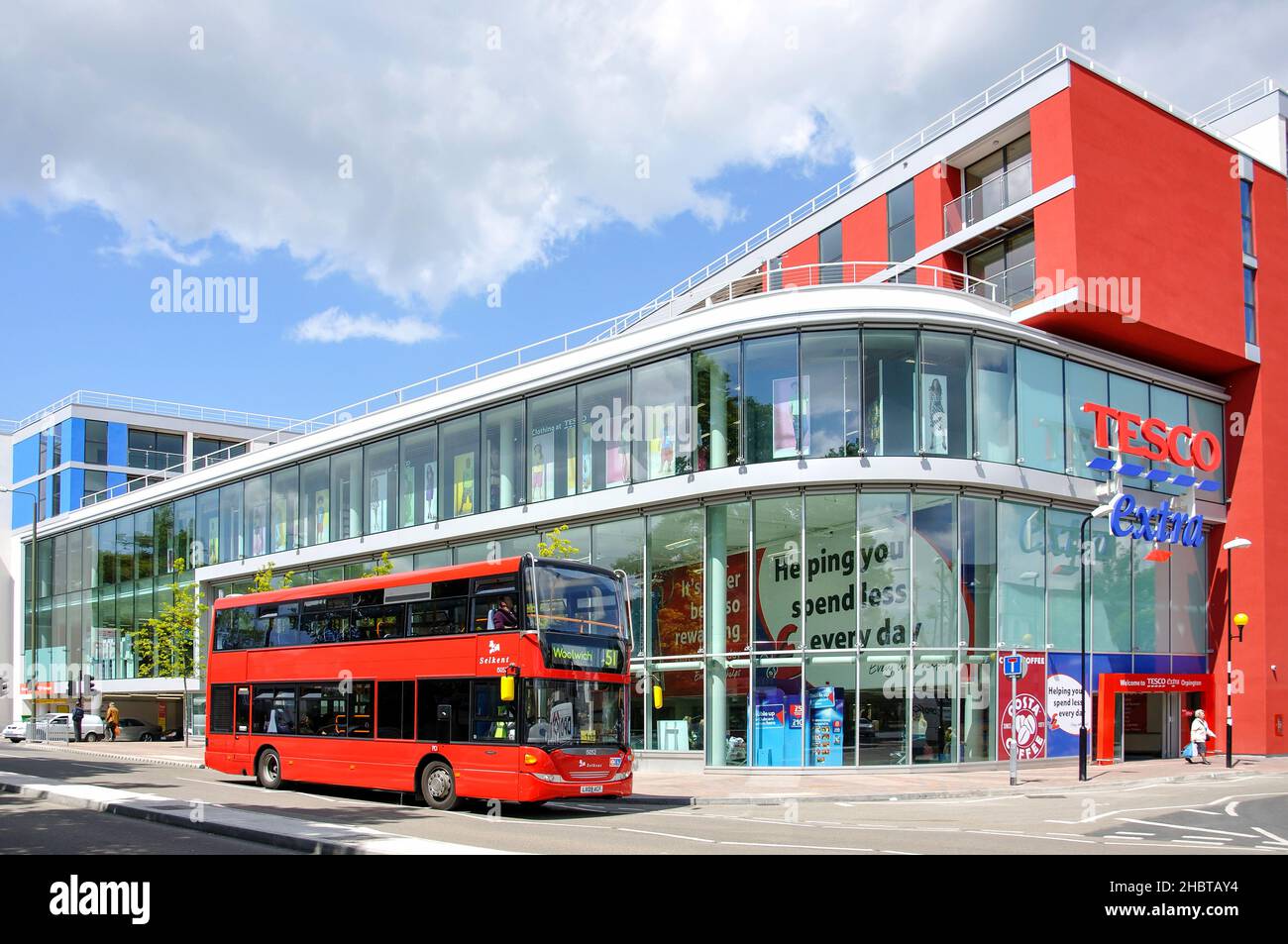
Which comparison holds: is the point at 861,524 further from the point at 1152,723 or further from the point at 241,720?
the point at 1152,723

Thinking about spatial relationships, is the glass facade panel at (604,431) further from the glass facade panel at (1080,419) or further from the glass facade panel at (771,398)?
the glass facade panel at (1080,419)

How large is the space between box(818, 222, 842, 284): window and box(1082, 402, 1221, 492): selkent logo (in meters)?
11.0

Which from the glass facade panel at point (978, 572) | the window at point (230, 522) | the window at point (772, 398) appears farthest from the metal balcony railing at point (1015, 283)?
the window at point (230, 522)

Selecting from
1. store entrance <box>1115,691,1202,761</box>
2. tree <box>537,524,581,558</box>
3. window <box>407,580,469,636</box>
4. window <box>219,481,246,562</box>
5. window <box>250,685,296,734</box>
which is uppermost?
window <box>219,481,246,562</box>

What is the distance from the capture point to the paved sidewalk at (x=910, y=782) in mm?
23953

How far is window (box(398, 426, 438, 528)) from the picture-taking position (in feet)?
135

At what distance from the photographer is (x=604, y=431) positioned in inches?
1367

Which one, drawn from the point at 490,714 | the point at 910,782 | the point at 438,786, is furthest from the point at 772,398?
the point at 438,786

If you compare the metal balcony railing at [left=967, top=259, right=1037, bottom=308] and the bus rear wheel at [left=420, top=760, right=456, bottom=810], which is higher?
the metal balcony railing at [left=967, top=259, right=1037, bottom=308]

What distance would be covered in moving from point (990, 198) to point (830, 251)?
7249 mm

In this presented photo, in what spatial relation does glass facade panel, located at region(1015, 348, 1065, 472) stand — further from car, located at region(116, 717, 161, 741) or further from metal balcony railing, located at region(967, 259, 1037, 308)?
car, located at region(116, 717, 161, 741)

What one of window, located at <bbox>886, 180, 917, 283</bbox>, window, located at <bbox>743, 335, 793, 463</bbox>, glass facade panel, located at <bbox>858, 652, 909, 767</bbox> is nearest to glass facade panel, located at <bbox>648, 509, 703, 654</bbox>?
window, located at <bbox>743, 335, 793, 463</bbox>

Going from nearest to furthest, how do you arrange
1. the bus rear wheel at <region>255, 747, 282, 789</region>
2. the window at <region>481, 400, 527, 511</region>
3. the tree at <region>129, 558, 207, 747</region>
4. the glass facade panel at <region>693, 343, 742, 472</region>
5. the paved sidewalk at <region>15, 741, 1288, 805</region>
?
the paved sidewalk at <region>15, 741, 1288, 805</region>, the bus rear wheel at <region>255, 747, 282, 789</region>, the glass facade panel at <region>693, 343, 742, 472</region>, the window at <region>481, 400, 527, 511</region>, the tree at <region>129, 558, 207, 747</region>
